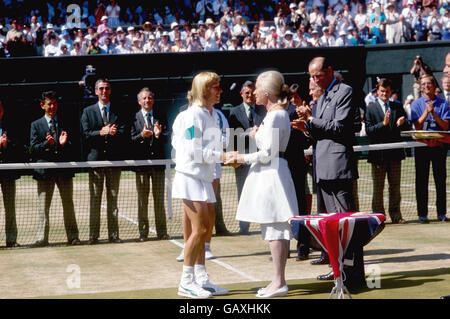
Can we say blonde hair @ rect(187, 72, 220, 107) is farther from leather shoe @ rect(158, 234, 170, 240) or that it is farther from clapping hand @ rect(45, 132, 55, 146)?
leather shoe @ rect(158, 234, 170, 240)

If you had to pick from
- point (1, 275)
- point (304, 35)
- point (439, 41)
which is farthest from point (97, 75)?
point (1, 275)

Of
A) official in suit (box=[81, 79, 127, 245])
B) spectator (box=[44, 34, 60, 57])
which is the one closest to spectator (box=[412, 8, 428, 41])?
spectator (box=[44, 34, 60, 57])

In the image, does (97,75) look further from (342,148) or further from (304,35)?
(342,148)

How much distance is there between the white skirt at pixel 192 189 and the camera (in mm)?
7328

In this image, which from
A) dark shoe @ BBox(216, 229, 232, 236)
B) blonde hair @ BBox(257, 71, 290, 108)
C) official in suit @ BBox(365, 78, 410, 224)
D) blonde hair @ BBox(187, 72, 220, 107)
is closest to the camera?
blonde hair @ BBox(257, 71, 290, 108)

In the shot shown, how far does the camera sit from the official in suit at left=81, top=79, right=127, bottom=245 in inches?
447

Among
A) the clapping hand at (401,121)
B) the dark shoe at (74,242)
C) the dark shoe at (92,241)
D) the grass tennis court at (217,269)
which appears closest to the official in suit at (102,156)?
the dark shoe at (92,241)

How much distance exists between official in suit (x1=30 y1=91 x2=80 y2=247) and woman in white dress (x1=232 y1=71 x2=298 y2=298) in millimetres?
4693

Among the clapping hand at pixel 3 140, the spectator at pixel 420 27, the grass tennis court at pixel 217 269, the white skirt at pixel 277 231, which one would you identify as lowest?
the grass tennis court at pixel 217 269

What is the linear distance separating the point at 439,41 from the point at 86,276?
20.9 metres

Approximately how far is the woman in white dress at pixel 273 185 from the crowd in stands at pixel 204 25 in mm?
17540

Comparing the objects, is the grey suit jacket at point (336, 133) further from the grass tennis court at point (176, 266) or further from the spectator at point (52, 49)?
the spectator at point (52, 49)

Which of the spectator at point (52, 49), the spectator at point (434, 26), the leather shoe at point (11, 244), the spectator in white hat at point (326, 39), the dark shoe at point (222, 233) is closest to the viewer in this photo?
the leather shoe at point (11, 244)

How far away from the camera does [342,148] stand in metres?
7.77
